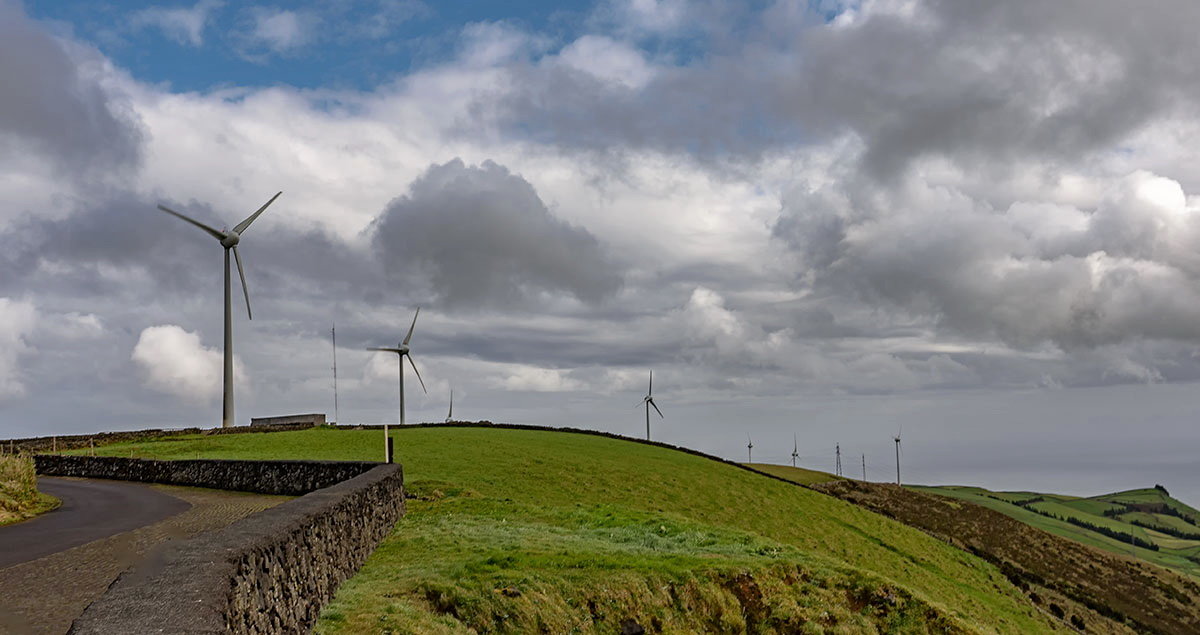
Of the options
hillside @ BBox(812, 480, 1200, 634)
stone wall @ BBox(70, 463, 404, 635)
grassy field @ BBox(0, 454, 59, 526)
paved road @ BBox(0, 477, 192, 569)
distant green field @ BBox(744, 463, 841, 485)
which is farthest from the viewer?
distant green field @ BBox(744, 463, 841, 485)

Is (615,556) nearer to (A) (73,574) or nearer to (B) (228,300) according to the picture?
(A) (73,574)

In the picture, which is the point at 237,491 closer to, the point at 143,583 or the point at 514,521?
the point at 514,521

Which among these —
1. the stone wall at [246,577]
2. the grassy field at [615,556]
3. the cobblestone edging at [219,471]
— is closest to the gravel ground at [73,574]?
the stone wall at [246,577]

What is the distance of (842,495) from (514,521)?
59827mm

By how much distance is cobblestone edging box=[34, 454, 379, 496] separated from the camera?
3847 centimetres

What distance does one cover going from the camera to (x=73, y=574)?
20.7 metres

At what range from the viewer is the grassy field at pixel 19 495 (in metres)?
34.0

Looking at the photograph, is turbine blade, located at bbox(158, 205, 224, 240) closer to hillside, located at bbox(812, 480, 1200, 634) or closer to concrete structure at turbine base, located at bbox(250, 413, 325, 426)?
concrete structure at turbine base, located at bbox(250, 413, 325, 426)

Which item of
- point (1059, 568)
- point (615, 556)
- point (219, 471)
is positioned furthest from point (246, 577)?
point (1059, 568)

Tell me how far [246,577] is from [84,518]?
23.3m

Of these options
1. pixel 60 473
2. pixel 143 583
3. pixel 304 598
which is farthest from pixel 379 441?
pixel 143 583

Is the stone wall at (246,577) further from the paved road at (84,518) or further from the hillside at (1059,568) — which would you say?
the hillside at (1059,568)

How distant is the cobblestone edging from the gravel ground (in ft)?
14.9

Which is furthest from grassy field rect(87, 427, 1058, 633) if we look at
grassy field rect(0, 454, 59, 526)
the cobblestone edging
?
grassy field rect(0, 454, 59, 526)
